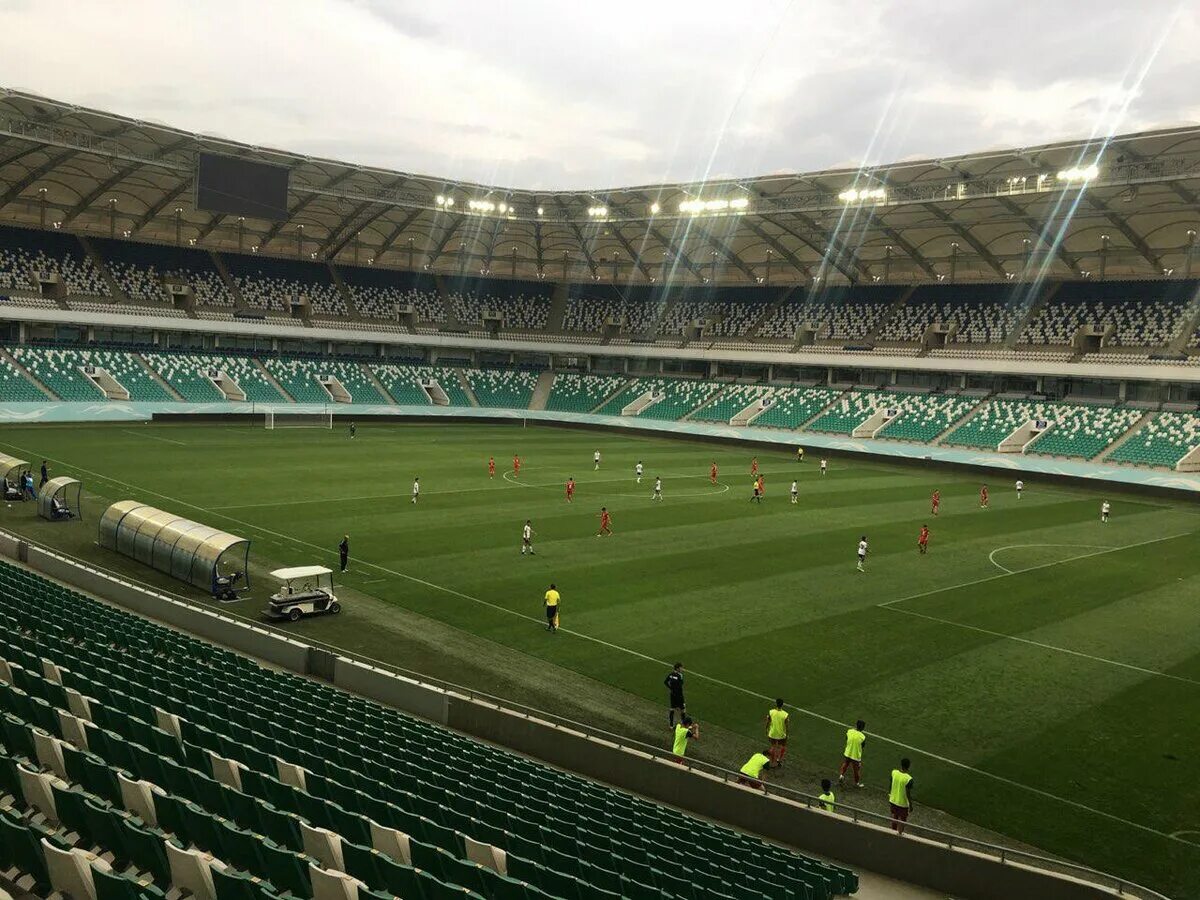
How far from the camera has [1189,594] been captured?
95.1 ft

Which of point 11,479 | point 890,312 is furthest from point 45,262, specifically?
point 890,312

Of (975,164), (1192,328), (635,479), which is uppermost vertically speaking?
(975,164)

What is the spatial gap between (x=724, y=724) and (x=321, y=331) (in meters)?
73.6

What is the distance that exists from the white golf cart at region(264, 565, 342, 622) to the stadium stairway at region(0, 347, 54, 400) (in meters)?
50.8

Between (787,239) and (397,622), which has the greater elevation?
(787,239)

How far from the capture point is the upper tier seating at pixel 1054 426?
60969mm

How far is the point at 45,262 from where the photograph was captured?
76.2 metres

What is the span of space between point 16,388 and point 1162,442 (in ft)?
237

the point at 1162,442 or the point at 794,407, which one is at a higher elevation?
the point at 1162,442

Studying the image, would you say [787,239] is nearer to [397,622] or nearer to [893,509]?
[893,509]

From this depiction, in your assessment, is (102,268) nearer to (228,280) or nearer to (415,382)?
(228,280)

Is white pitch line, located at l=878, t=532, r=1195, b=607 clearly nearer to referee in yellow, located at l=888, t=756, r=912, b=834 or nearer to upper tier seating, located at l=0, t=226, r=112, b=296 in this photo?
referee in yellow, located at l=888, t=756, r=912, b=834

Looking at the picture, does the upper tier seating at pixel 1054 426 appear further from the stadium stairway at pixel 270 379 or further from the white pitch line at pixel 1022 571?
the stadium stairway at pixel 270 379

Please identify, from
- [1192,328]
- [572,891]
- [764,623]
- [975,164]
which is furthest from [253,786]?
[1192,328]
